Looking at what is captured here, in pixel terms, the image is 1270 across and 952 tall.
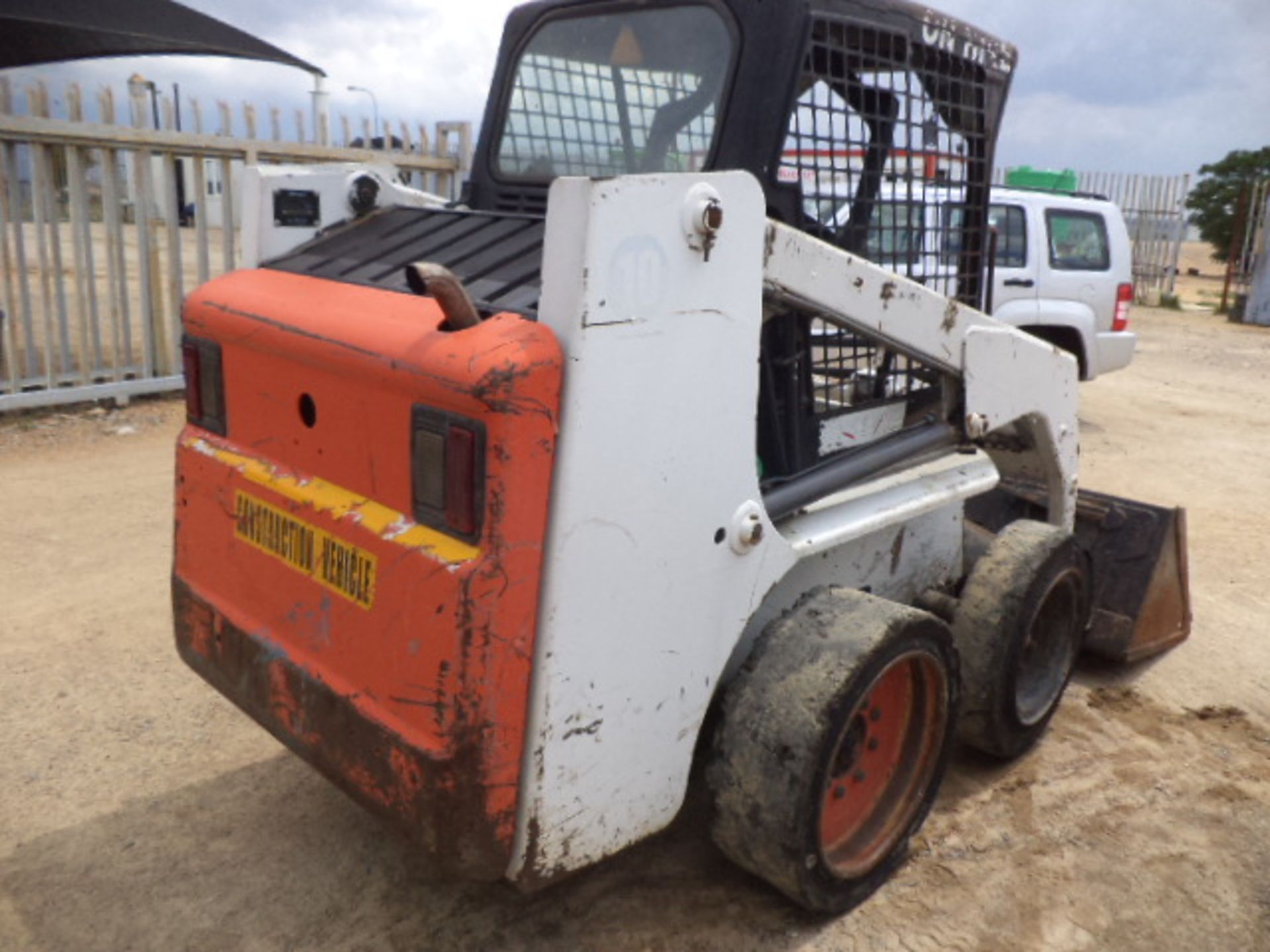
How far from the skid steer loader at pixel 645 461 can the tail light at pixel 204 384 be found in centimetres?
1

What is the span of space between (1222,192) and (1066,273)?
77.7ft

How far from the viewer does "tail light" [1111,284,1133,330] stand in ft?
28.0

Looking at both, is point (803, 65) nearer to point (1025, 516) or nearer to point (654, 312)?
point (654, 312)

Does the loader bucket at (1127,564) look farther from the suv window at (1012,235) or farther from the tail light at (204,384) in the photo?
the suv window at (1012,235)

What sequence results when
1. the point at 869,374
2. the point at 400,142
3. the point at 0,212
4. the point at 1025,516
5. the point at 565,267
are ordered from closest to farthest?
the point at 565,267, the point at 869,374, the point at 1025,516, the point at 0,212, the point at 400,142

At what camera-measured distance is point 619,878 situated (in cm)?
267

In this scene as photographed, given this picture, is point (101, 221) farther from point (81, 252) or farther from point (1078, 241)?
point (1078, 241)

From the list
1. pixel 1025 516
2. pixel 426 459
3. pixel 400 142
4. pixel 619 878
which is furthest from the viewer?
pixel 400 142

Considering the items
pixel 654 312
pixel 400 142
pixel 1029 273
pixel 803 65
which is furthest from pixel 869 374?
pixel 400 142

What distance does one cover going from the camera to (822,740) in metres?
2.28

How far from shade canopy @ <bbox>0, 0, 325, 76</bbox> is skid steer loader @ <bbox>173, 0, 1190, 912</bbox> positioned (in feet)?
17.4

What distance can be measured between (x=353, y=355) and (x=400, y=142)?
27.0ft

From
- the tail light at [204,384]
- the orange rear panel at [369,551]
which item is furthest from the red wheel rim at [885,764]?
the tail light at [204,384]

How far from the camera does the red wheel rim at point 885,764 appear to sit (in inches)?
103
